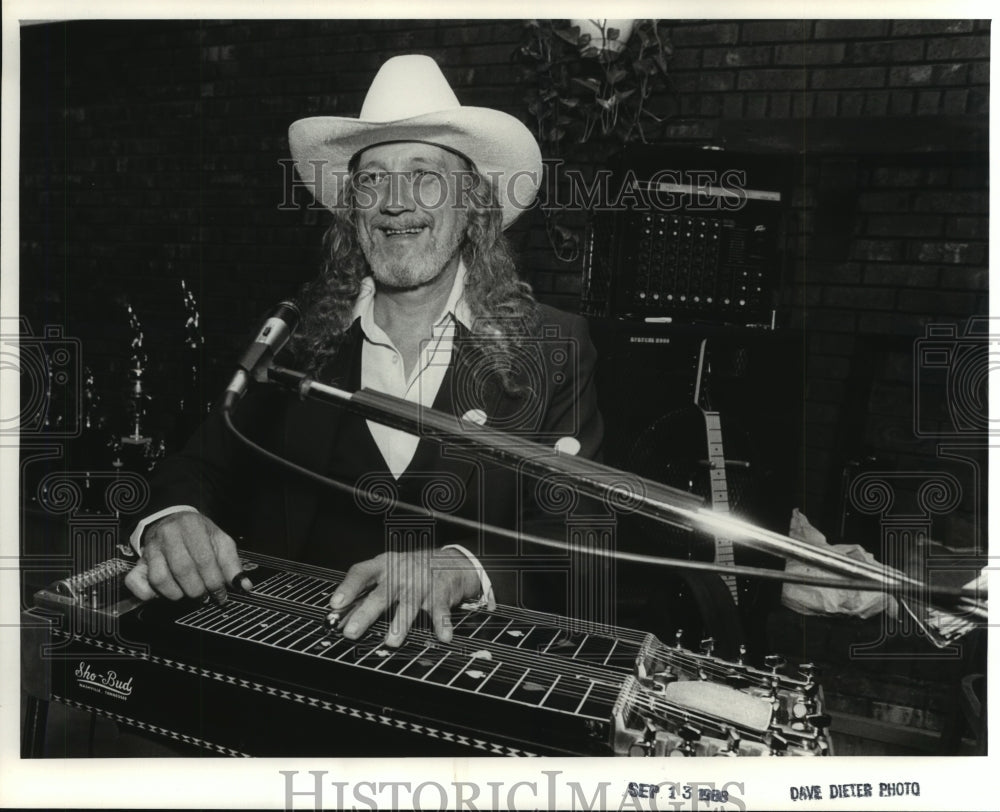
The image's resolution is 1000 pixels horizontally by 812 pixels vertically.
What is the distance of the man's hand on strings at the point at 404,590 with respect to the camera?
205cm

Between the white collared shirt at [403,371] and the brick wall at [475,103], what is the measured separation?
0.83ft

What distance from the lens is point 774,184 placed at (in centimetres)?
231

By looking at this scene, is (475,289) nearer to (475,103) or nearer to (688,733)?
(475,103)

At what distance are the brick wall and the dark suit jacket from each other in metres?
0.24

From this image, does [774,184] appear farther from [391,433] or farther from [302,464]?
[302,464]

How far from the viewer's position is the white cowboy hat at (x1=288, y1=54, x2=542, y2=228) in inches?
90.9

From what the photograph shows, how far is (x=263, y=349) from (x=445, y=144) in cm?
77

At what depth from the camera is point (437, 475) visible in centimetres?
233

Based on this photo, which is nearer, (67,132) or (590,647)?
(590,647)
